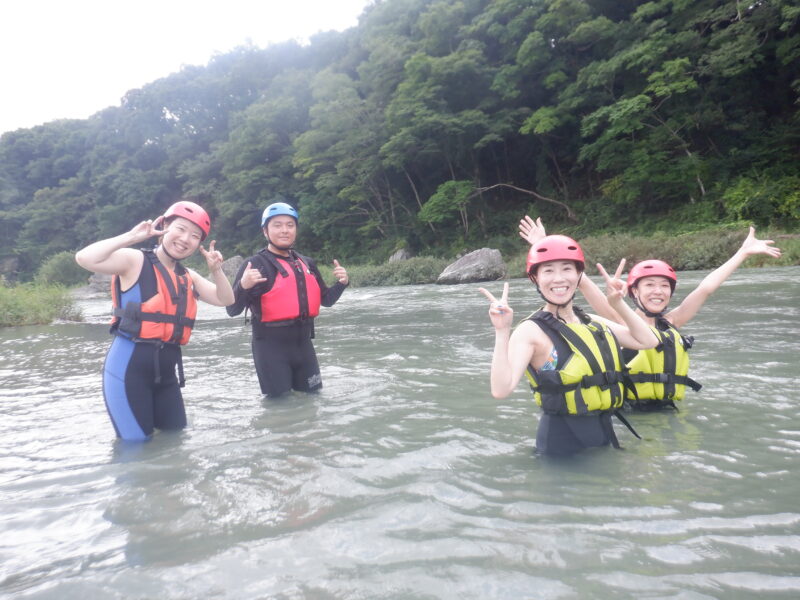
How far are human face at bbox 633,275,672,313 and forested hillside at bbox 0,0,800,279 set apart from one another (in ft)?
61.9

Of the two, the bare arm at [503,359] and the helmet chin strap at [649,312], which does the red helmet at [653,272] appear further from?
the bare arm at [503,359]

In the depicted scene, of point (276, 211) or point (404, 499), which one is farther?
point (276, 211)

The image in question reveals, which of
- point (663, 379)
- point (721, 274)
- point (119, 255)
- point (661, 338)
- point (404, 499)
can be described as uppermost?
point (119, 255)

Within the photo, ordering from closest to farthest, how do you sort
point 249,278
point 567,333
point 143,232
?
1. point 567,333
2. point 143,232
3. point 249,278

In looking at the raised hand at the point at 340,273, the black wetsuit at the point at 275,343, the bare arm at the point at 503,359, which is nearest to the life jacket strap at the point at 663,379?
the bare arm at the point at 503,359

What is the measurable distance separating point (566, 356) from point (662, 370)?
1.49m

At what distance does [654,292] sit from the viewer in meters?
4.23

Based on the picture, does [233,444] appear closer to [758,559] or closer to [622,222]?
[758,559]

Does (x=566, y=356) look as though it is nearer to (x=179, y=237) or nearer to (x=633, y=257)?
(x=179, y=237)

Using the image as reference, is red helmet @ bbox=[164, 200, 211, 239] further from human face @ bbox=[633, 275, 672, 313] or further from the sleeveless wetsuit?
human face @ bbox=[633, 275, 672, 313]

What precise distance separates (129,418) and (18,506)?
98 cm

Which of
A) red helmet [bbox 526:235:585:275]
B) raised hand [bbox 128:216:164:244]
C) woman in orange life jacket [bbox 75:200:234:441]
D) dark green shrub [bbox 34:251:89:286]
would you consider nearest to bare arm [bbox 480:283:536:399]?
red helmet [bbox 526:235:585:275]

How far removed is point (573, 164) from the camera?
99.2ft

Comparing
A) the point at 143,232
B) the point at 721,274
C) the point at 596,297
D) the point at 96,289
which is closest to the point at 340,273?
the point at 143,232
